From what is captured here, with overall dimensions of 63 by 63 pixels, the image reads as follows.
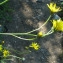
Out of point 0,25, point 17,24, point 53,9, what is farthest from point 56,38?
point 53,9

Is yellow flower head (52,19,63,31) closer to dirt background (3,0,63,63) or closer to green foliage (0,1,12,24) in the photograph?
dirt background (3,0,63,63)

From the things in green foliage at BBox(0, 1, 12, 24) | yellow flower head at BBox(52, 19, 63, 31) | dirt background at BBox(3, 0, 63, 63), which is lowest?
dirt background at BBox(3, 0, 63, 63)

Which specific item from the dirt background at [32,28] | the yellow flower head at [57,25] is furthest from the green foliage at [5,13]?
the yellow flower head at [57,25]

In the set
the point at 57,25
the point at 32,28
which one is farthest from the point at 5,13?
the point at 57,25

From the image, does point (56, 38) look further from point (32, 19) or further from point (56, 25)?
point (56, 25)

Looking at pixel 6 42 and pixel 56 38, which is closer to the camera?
pixel 6 42

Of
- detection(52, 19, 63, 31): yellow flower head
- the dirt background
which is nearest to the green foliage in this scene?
the dirt background

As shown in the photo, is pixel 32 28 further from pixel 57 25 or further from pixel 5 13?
pixel 57 25

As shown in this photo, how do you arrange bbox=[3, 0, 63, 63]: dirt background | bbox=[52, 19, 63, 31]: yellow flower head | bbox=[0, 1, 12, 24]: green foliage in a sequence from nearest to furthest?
bbox=[52, 19, 63, 31]: yellow flower head
bbox=[3, 0, 63, 63]: dirt background
bbox=[0, 1, 12, 24]: green foliage
